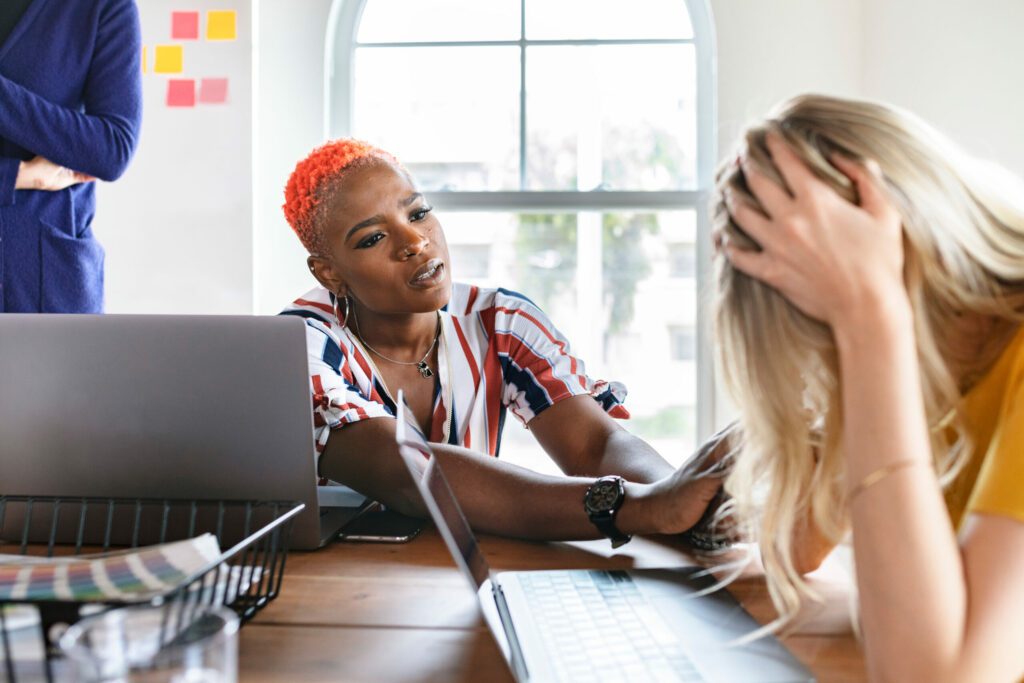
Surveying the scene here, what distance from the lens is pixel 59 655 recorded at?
0.53 metres

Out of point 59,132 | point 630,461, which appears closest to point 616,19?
point 59,132

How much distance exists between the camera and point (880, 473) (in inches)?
27.2

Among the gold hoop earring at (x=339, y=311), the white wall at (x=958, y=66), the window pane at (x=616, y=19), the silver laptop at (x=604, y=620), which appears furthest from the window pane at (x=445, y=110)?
the silver laptop at (x=604, y=620)

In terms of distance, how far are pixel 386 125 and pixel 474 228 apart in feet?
1.45

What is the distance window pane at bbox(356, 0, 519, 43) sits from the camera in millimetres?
2994

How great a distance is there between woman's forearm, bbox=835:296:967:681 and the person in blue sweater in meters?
1.49

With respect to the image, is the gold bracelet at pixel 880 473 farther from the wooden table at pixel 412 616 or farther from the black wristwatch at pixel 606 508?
the black wristwatch at pixel 606 508

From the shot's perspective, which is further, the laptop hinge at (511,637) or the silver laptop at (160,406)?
the silver laptop at (160,406)

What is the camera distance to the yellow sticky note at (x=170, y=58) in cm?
283

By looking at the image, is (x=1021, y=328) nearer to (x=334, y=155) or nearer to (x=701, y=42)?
(x=334, y=155)

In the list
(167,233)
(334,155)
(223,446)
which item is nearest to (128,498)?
(223,446)

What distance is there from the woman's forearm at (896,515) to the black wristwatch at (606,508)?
36cm

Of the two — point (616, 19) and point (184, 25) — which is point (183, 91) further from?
point (616, 19)

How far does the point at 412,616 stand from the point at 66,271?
1.24 metres
